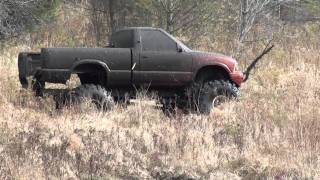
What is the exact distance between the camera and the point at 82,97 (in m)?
10.5

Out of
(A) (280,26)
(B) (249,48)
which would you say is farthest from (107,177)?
(A) (280,26)

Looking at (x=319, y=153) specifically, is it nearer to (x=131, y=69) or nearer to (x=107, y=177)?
(x=107, y=177)

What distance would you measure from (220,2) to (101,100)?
795 centimetres

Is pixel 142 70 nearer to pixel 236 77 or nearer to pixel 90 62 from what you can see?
pixel 90 62

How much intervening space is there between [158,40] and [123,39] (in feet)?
2.30

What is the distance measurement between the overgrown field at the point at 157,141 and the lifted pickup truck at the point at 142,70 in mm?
424

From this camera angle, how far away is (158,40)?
37.0 ft

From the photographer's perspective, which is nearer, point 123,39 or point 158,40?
point 158,40

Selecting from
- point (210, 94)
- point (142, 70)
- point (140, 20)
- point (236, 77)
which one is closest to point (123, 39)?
point (142, 70)

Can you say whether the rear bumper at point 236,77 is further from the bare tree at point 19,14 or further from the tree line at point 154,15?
the bare tree at point 19,14

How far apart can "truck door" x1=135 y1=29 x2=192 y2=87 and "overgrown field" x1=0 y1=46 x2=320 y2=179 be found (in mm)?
526

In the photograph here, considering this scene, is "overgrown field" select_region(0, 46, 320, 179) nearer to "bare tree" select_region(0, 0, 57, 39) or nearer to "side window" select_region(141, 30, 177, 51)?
"side window" select_region(141, 30, 177, 51)

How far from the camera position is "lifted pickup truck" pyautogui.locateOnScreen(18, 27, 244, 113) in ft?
34.8

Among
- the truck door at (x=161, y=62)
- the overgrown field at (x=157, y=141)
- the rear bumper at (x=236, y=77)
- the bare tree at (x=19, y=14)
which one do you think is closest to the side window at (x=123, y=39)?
the truck door at (x=161, y=62)
